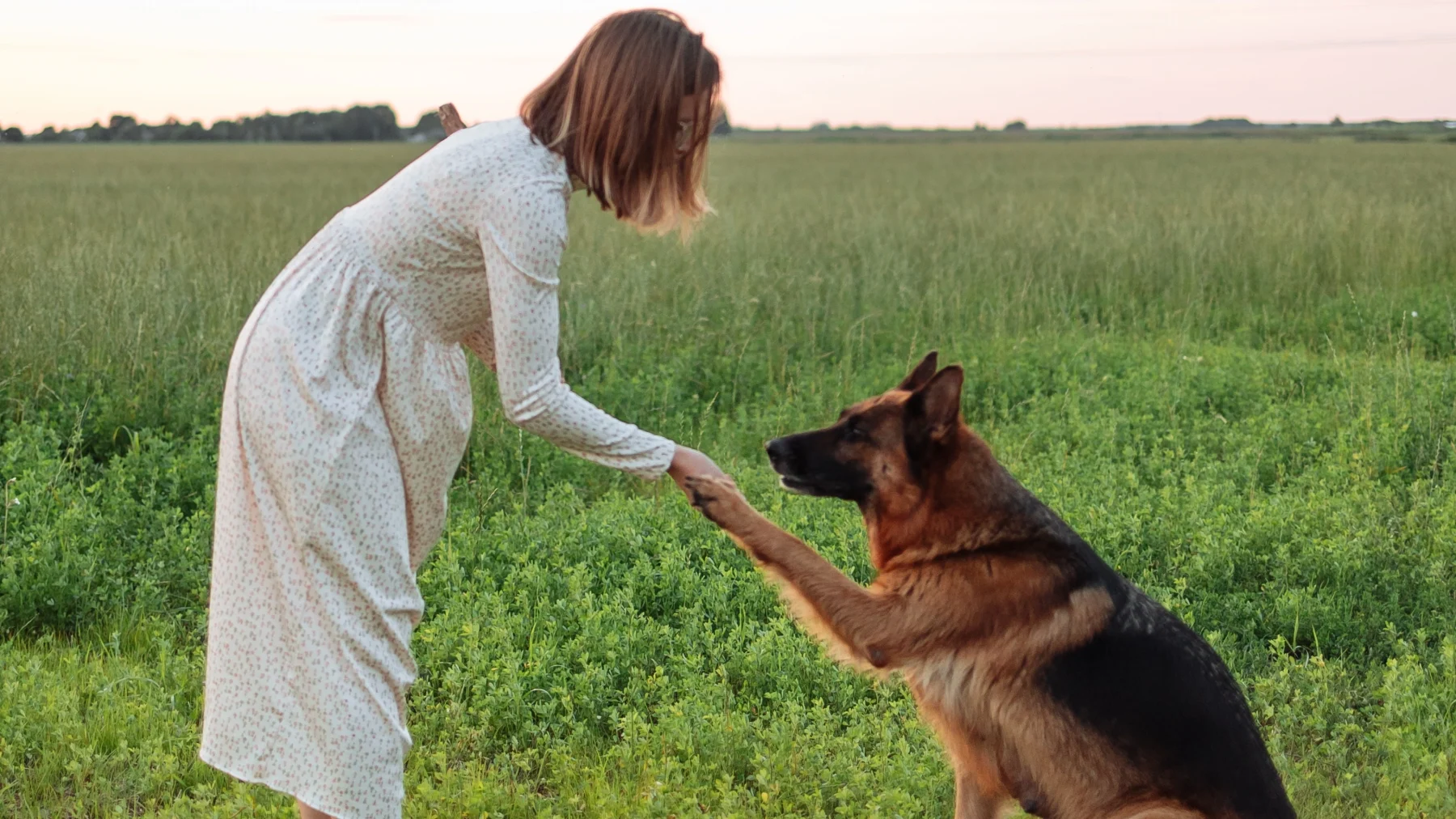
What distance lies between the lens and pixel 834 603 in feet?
10.3

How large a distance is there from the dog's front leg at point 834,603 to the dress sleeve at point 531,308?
71cm

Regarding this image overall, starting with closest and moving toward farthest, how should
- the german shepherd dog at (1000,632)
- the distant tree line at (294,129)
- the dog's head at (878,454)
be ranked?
1. the german shepherd dog at (1000,632)
2. the dog's head at (878,454)
3. the distant tree line at (294,129)

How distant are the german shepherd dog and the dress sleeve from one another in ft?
1.38

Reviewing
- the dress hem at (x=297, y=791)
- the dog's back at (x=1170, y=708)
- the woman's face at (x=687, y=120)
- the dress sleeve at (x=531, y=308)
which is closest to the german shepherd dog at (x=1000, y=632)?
the dog's back at (x=1170, y=708)

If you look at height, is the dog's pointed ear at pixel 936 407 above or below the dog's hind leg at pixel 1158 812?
above

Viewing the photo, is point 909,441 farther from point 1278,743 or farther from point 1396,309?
point 1396,309

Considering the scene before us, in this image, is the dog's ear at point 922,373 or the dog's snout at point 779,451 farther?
the dog's ear at point 922,373

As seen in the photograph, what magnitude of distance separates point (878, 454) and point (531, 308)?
1290 millimetres

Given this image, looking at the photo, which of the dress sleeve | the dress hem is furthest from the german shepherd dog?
the dress hem

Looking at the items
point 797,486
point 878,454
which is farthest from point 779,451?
point 878,454

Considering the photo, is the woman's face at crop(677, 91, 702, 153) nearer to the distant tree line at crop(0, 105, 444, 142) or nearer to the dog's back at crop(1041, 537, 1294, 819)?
the dog's back at crop(1041, 537, 1294, 819)

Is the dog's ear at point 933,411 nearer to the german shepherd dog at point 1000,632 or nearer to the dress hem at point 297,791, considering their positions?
the german shepherd dog at point 1000,632

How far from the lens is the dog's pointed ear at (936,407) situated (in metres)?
3.15

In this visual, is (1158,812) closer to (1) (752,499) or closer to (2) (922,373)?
(2) (922,373)
